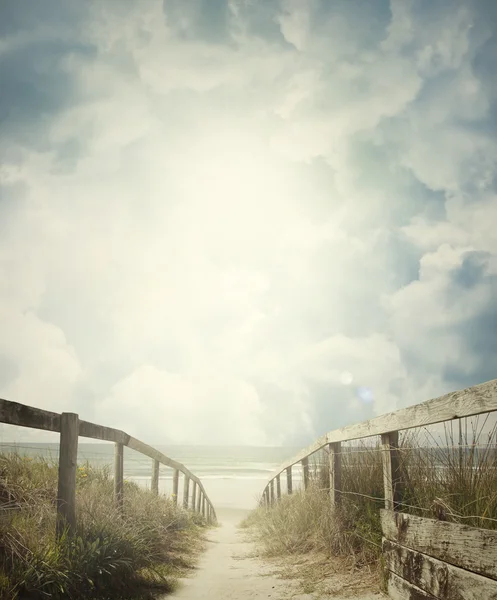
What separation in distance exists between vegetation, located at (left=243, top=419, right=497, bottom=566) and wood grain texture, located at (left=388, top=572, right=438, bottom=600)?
17.2 inches

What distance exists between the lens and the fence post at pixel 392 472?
3895mm

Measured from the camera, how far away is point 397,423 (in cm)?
382

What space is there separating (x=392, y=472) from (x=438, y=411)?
103 centimetres

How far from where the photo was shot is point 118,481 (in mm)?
5785

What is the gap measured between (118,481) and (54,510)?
1450 millimetres

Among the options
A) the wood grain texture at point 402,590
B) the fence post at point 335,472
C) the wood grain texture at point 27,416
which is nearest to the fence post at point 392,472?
the wood grain texture at point 402,590

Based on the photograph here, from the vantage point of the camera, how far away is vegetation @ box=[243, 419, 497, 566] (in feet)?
11.0

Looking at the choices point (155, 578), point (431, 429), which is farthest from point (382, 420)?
point (155, 578)

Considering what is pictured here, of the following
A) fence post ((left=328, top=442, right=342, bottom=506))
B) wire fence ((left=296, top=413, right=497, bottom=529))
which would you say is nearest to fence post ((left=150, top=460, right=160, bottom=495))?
fence post ((left=328, top=442, right=342, bottom=506))

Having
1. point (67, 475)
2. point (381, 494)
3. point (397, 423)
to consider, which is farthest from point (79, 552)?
point (381, 494)

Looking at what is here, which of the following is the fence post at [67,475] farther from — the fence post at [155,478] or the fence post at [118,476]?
the fence post at [155,478]

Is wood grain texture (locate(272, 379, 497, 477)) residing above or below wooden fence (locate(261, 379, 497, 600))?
above

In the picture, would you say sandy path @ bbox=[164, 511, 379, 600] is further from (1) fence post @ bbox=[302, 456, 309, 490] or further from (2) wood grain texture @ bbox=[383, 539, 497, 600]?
(1) fence post @ bbox=[302, 456, 309, 490]

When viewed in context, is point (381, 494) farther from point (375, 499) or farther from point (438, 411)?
point (438, 411)
